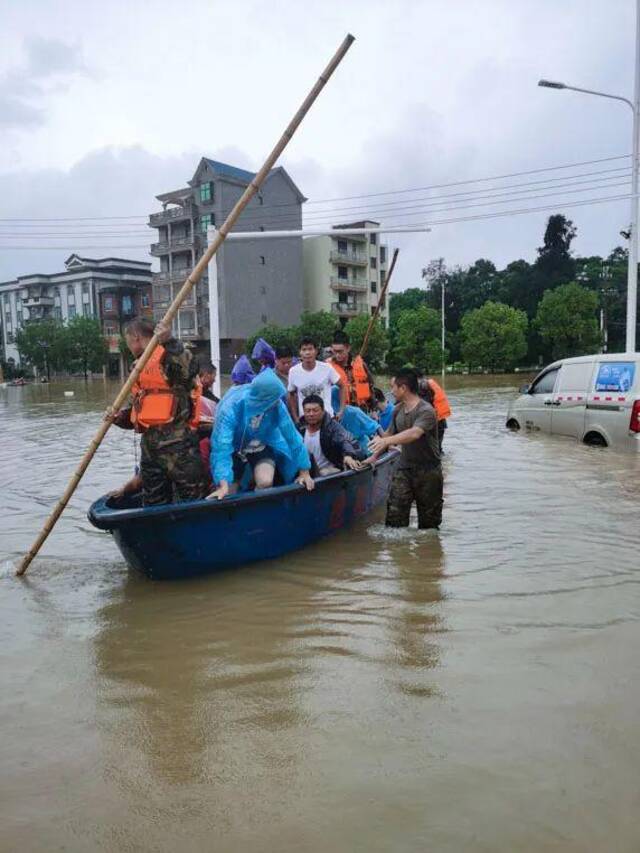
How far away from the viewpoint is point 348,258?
57125 millimetres

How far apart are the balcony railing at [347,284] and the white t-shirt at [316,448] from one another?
165ft

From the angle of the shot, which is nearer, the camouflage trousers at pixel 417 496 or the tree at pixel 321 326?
the camouflage trousers at pixel 417 496

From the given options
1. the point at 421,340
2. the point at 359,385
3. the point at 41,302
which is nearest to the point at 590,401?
the point at 359,385

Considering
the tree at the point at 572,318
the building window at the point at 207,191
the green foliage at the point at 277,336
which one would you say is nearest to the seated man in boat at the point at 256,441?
the green foliage at the point at 277,336

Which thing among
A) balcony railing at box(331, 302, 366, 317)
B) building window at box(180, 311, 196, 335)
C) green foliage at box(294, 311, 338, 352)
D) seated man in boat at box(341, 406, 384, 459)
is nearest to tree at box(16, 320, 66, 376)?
building window at box(180, 311, 196, 335)

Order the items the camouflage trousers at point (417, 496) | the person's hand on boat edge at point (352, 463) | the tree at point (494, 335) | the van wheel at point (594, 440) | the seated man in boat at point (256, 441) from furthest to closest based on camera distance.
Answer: the tree at point (494, 335), the van wheel at point (594, 440), the person's hand on boat edge at point (352, 463), the camouflage trousers at point (417, 496), the seated man in boat at point (256, 441)

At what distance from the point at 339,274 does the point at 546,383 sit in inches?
1831

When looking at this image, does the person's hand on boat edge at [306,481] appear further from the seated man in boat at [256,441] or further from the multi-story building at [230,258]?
the multi-story building at [230,258]

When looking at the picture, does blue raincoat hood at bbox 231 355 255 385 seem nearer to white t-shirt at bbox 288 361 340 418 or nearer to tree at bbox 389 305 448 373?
white t-shirt at bbox 288 361 340 418

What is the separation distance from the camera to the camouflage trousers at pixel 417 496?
6.54 meters

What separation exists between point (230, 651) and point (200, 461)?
5.47 feet

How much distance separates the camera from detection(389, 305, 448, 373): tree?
44562mm

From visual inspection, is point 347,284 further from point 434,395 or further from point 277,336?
point 434,395

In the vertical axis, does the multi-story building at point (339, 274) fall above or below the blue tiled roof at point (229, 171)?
below
